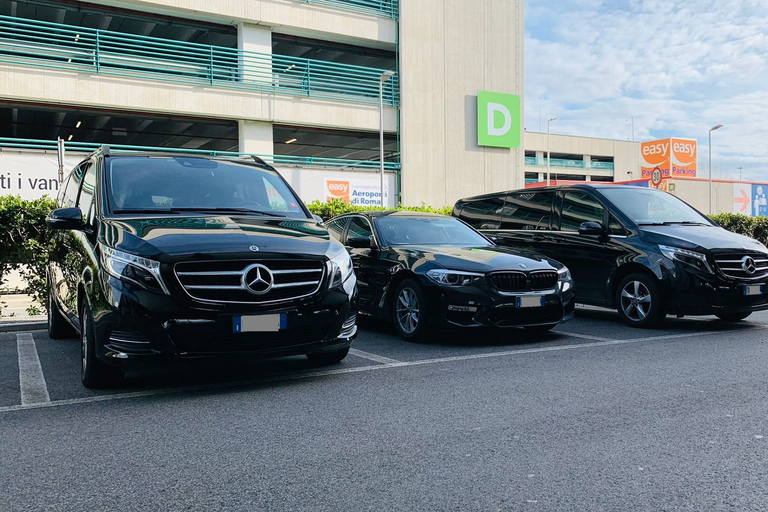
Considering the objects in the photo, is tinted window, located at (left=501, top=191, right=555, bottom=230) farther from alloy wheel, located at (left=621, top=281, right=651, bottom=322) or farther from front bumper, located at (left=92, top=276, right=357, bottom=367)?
front bumper, located at (left=92, top=276, right=357, bottom=367)

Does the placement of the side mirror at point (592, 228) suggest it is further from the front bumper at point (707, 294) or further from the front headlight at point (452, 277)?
the front headlight at point (452, 277)

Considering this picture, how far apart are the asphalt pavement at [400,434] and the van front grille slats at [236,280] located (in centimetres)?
73

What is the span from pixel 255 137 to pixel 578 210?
15573 millimetres

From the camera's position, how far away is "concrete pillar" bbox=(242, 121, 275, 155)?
23.0 metres

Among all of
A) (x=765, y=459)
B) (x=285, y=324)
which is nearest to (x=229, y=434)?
(x=285, y=324)

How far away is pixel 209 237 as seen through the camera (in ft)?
17.0

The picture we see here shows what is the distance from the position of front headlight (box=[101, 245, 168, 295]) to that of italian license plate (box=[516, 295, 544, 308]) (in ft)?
12.6

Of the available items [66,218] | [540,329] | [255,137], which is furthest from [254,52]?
[66,218]

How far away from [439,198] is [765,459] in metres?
23.1

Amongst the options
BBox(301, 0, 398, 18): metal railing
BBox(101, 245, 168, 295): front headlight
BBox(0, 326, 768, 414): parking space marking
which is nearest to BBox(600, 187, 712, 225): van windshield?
BBox(0, 326, 768, 414): parking space marking

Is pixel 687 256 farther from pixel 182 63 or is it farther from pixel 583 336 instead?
pixel 182 63

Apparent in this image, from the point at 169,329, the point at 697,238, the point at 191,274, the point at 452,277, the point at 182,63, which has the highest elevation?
the point at 182,63

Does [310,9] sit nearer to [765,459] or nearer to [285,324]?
[285,324]

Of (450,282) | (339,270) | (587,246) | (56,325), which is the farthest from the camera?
(587,246)
